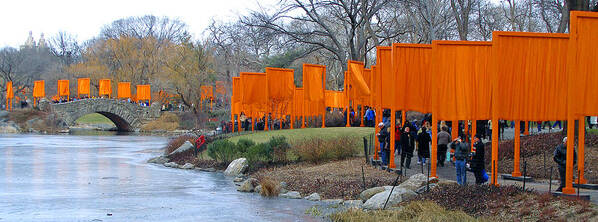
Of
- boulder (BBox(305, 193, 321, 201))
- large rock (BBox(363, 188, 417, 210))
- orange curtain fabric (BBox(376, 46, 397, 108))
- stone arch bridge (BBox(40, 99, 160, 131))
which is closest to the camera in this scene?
large rock (BBox(363, 188, 417, 210))

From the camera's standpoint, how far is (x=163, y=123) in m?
71.6

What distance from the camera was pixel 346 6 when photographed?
43.0m

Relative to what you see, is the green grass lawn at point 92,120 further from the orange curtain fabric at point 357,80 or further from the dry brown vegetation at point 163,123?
the orange curtain fabric at point 357,80

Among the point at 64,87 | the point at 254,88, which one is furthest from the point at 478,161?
the point at 64,87

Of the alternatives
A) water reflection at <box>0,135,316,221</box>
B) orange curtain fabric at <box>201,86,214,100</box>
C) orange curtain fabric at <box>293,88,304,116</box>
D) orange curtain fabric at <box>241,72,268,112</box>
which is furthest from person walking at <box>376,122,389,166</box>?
orange curtain fabric at <box>201,86,214,100</box>

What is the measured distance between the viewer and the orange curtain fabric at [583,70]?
615 inches

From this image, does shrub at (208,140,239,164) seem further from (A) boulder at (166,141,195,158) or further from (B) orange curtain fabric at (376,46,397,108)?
(B) orange curtain fabric at (376,46,397,108)

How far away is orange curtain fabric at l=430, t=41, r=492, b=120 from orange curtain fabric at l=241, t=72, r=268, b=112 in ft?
66.8

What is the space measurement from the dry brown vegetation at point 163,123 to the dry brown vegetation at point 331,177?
148 ft

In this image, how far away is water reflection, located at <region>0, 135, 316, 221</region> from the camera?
17.4 m

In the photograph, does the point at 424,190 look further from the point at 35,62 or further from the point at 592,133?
the point at 35,62

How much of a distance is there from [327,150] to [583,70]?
13233 millimetres

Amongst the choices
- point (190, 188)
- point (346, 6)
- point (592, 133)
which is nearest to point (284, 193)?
point (190, 188)

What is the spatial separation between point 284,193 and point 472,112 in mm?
6473
